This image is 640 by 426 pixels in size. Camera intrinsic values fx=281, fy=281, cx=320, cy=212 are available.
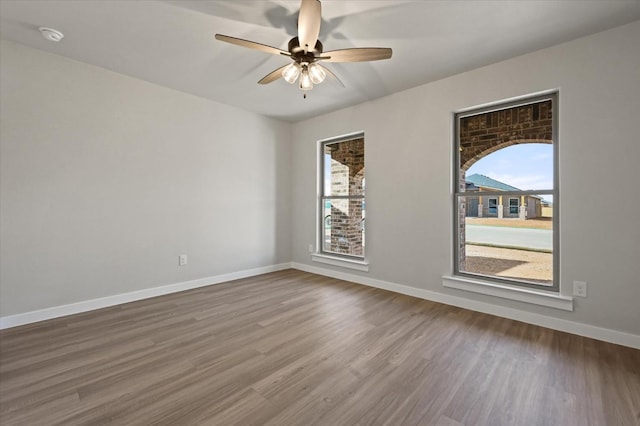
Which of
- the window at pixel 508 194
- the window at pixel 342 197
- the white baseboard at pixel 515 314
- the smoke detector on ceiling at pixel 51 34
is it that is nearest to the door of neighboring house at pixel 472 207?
the window at pixel 508 194

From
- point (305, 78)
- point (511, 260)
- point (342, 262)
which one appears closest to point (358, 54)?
point (305, 78)

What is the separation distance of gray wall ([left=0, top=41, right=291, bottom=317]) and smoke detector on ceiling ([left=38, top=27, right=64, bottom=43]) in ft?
1.31

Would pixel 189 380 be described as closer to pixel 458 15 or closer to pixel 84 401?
pixel 84 401

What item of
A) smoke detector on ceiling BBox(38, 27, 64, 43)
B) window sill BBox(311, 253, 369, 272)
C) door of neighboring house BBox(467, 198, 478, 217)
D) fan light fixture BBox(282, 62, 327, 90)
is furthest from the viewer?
window sill BBox(311, 253, 369, 272)

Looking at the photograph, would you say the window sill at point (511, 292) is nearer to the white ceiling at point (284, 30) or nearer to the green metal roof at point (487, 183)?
the green metal roof at point (487, 183)

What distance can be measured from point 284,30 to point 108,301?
10.7 feet

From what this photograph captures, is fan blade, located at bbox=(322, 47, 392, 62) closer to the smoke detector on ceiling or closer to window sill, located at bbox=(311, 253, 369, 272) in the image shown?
the smoke detector on ceiling

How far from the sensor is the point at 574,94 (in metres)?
2.46

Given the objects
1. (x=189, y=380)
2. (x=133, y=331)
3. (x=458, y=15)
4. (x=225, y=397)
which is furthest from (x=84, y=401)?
(x=458, y=15)

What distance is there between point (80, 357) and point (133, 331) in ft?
1.41

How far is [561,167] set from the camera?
99.3 inches

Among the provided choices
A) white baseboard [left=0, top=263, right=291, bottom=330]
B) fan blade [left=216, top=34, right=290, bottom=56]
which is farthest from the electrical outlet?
white baseboard [left=0, top=263, right=291, bottom=330]

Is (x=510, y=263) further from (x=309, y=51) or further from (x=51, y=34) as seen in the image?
(x=51, y=34)

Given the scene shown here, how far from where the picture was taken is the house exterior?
9.15 feet
